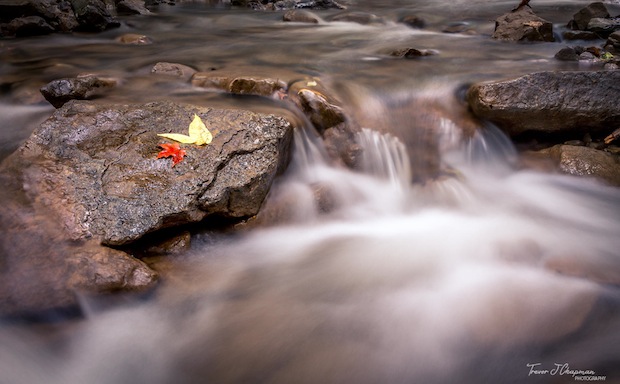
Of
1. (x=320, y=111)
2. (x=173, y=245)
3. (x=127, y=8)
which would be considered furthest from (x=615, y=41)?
(x=127, y=8)

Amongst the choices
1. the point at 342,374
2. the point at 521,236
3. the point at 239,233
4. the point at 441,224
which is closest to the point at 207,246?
the point at 239,233

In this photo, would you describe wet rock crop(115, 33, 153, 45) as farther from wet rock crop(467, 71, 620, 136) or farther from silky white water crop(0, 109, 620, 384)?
wet rock crop(467, 71, 620, 136)

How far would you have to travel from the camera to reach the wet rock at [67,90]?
452cm

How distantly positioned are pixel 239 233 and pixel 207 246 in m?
0.32

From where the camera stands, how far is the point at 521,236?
374 cm

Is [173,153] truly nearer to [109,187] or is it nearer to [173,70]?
[109,187]

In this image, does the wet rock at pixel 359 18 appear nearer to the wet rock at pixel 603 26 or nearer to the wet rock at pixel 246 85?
the wet rock at pixel 603 26

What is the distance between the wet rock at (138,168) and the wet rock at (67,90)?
672mm

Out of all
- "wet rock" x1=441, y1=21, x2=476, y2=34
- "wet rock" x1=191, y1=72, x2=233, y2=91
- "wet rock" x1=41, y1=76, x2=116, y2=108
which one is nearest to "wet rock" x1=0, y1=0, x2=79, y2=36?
"wet rock" x1=41, y1=76, x2=116, y2=108

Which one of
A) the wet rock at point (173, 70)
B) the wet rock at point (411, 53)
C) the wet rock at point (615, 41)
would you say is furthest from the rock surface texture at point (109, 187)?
the wet rock at point (615, 41)

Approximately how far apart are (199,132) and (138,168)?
66 cm

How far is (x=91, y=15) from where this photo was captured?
9258 millimetres

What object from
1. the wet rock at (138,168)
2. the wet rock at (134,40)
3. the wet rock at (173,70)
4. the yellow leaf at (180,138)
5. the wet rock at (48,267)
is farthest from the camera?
the wet rock at (134,40)

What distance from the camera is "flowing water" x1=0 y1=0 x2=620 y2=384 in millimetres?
2490
